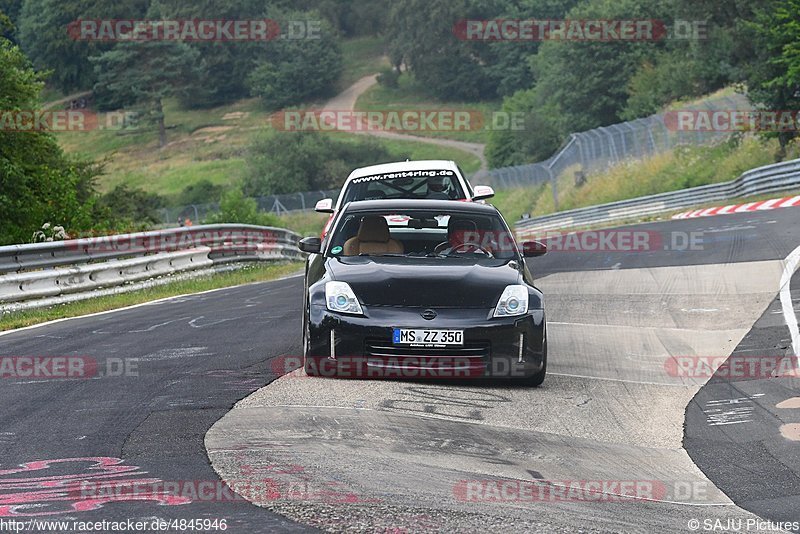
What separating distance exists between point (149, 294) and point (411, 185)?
18.4 feet

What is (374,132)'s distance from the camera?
122m

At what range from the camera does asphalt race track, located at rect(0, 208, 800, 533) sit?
5758 millimetres

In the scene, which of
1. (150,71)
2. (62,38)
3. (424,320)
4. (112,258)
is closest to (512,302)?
(424,320)

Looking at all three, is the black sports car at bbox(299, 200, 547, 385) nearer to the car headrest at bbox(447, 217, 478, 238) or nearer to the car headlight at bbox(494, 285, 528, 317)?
the car headlight at bbox(494, 285, 528, 317)

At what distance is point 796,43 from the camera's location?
135 ft

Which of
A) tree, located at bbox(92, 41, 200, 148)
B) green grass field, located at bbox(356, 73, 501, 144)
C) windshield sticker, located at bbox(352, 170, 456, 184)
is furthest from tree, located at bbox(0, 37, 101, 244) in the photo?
tree, located at bbox(92, 41, 200, 148)

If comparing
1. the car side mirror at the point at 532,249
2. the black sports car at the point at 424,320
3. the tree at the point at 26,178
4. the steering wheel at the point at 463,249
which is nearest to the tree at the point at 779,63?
the tree at the point at 26,178

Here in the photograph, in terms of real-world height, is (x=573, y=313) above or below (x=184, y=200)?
above

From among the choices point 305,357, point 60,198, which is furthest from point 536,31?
point 305,357

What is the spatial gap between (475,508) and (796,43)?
3844 centimetres

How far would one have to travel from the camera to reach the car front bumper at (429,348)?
29.8 feet

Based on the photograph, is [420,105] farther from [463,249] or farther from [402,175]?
[463,249]

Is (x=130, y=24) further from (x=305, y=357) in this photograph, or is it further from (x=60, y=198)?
(x=305, y=357)

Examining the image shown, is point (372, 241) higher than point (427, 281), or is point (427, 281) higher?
point (372, 241)
